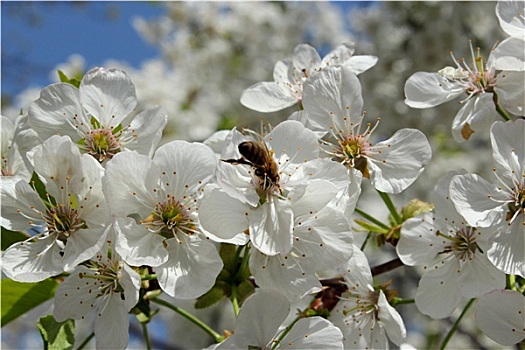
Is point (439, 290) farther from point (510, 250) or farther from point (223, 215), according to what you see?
point (223, 215)

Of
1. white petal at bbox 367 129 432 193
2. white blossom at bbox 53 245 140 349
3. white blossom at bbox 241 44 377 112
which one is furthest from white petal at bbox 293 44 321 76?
white blossom at bbox 53 245 140 349

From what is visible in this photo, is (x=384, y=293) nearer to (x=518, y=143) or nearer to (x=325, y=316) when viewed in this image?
(x=325, y=316)

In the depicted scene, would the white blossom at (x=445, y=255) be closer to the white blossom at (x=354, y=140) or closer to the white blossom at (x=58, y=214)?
the white blossom at (x=354, y=140)

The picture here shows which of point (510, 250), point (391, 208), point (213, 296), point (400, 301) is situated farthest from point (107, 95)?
point (510, 250)

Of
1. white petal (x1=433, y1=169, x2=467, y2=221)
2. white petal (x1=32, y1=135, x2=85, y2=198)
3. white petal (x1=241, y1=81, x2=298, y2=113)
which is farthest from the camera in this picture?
white petal (x1=241, y1=81, x2=298, y2=113)

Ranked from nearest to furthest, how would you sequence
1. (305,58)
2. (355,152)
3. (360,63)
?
(355,152)
(360,63)
(305,58)

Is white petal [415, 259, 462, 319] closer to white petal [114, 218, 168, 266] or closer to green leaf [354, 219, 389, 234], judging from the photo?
green leaf [354, 219, 389, 234]

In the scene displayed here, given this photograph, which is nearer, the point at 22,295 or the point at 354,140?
the point at 354,140
